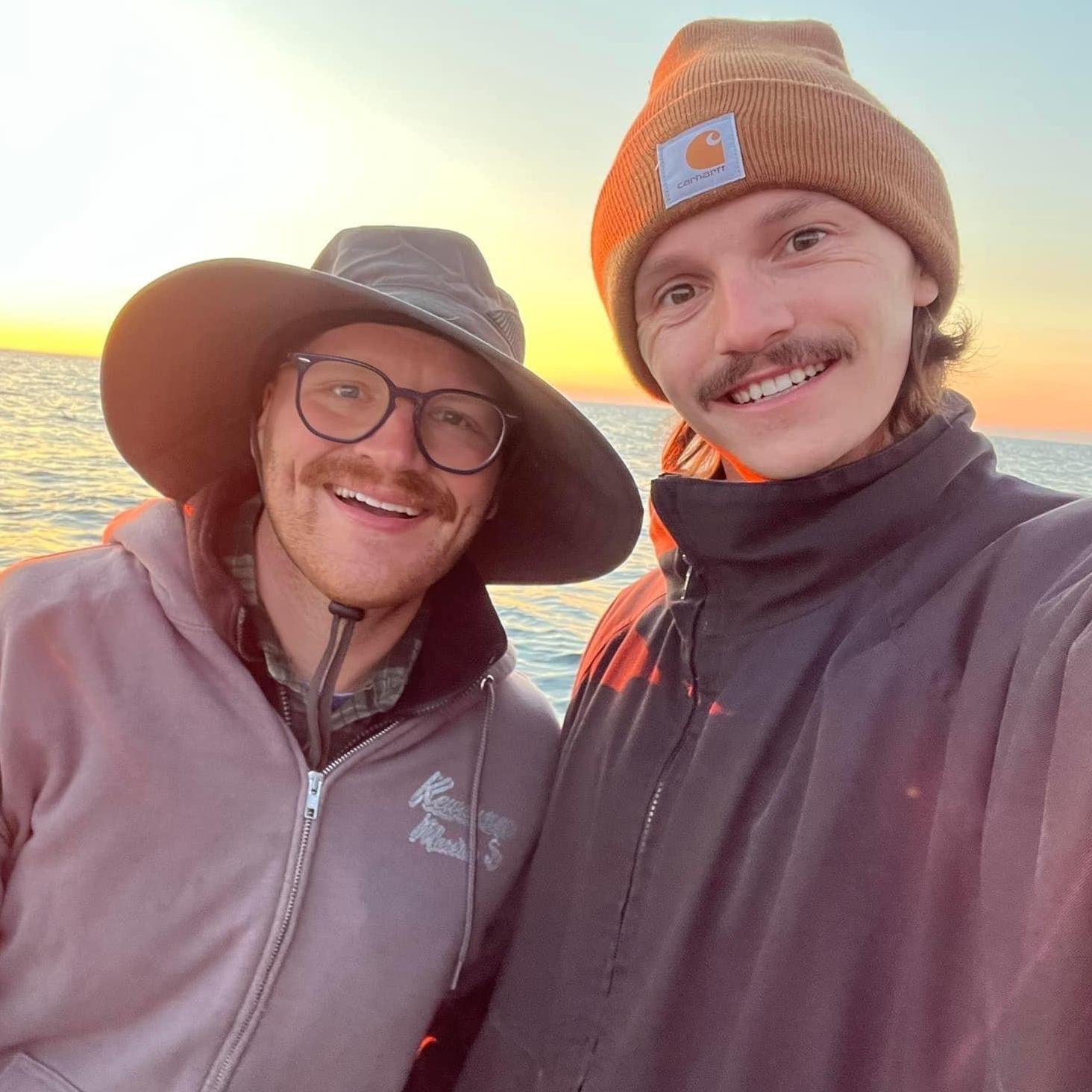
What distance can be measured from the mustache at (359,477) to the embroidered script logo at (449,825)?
81cm

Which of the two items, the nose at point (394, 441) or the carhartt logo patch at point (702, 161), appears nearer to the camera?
the carhartt logo patch at point (702, 161)

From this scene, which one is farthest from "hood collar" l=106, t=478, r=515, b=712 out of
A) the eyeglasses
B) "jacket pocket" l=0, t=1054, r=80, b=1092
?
"jacket pocket" l=0, t=1054, r=80, b=1092

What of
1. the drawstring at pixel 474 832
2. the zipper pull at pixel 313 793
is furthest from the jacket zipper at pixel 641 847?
the zipper pull at pixel 313 793

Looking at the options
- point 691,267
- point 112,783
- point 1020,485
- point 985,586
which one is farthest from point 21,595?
point 1020,485

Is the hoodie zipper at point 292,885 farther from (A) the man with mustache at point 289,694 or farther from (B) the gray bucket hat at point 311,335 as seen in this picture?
(B) the gray bucket hat at point 311,335

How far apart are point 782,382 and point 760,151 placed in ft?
1.85

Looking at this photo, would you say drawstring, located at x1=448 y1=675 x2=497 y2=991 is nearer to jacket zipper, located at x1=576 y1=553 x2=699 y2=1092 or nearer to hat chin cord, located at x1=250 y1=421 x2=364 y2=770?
hat chin cord, located at x1=250 y1=421 x2=364 y2=770

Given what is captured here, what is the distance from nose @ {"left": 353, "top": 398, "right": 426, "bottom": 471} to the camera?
224 cm

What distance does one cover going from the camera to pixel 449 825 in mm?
2186

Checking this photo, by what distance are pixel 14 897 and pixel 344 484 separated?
4.18 feet

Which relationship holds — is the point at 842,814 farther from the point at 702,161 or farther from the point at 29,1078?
the point at 29,1078

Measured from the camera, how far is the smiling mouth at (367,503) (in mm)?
2256

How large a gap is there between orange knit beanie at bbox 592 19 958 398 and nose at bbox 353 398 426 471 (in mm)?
655

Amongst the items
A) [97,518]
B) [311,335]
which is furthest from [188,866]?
[97,518]
